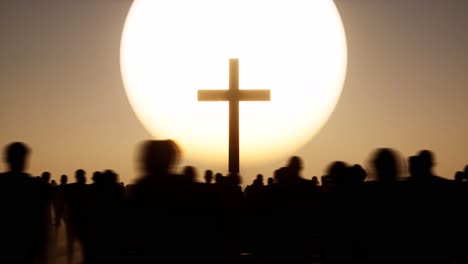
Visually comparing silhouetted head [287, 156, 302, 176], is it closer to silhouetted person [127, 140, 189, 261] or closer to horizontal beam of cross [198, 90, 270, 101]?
silhouetted person [127, 140, 189, 261]

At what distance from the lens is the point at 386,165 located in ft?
24.6

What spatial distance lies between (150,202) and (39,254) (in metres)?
1.55

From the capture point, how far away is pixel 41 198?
7.57 meters

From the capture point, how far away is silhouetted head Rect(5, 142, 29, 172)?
7.56 metres

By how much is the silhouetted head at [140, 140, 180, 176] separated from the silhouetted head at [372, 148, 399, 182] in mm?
1944

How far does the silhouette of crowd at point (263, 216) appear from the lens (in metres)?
6.41

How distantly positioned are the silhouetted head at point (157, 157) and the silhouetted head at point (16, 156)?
1589 millimetres

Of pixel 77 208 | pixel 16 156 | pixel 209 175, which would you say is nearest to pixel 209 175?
pixel 209 175

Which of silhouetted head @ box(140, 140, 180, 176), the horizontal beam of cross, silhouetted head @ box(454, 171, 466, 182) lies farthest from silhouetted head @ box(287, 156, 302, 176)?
the horizontal beam of cross

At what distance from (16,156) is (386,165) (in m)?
3.05

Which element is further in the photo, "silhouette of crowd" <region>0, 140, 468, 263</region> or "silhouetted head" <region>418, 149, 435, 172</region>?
"silhouetted head" <region>418, 149, 435, 172</region>

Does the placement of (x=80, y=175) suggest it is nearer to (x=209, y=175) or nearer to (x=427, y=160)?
(x=209, y=175)

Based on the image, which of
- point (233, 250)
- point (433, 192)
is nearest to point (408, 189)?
point (433, 192)

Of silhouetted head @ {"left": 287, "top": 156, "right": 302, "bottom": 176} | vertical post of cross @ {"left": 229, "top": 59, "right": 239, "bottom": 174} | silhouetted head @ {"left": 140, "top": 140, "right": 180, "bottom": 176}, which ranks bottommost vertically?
silhouetted head @ {"left": 140, "top": 140, "right": 180, "bottom": 176}
